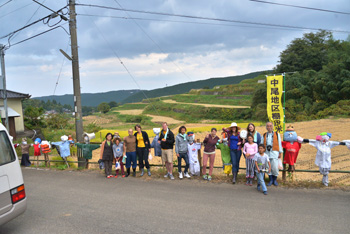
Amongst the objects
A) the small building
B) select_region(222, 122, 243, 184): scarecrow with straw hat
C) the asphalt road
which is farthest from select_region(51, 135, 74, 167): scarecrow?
the small building

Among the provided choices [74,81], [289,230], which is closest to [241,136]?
[289,230]

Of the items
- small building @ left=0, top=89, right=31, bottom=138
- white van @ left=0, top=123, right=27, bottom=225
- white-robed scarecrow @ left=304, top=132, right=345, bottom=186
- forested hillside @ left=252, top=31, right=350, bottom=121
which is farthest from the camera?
forested hillside @ left=252, top=31, right=350, bottom=121

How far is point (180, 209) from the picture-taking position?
5.54 meters

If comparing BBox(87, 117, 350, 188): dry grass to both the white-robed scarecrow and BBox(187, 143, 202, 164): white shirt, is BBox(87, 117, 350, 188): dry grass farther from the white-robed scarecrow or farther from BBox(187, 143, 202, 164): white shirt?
BBox(187, 143, 202, 164): white shirt

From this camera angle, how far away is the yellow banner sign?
8188 mm

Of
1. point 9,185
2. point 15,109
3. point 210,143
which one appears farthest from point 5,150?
point 15,109

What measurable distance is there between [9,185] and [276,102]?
24.5ft

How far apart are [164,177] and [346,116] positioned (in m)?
26.2

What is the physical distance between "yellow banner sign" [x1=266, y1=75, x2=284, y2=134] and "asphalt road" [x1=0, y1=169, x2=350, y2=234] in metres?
2.57

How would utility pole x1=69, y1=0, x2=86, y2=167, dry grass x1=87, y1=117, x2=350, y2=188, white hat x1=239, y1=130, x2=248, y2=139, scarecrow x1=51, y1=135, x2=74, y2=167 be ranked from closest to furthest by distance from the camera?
dry grass x1=87, y1=117, x2=350, y2=188, white hat x1=239, y1=130, x2=248, y2=139, utility pole x1=69, y1=0, x2=86, y2=167, scarecrow x1=51, y1=135, x2=74, y2=167

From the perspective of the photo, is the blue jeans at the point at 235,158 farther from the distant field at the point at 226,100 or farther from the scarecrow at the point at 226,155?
the distant field at the point at 226,100

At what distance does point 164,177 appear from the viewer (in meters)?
7.93

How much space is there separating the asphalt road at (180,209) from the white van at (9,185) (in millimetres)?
622

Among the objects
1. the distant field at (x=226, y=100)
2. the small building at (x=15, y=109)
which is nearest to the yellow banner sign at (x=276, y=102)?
the small building at (x=15, y=109)
